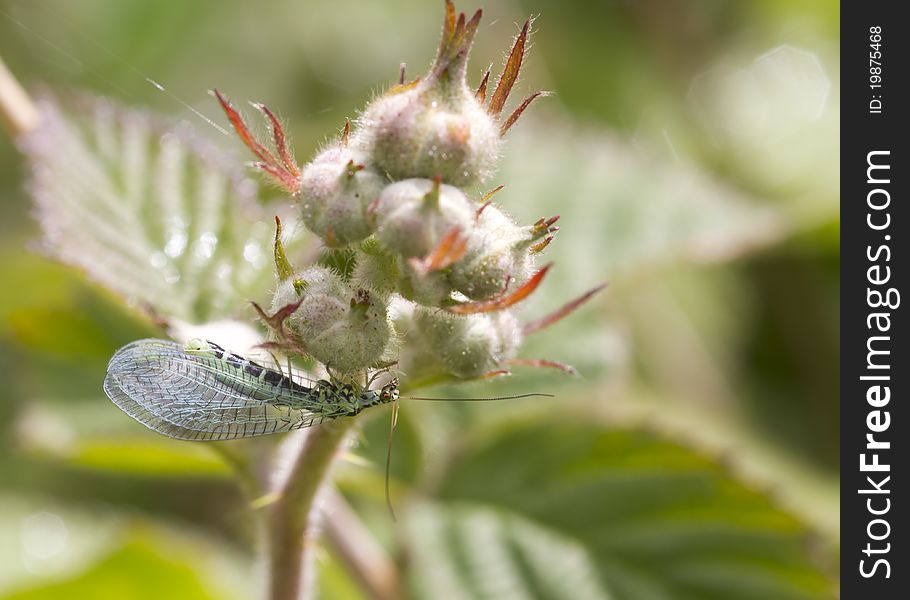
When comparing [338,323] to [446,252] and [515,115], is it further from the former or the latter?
[515,115]

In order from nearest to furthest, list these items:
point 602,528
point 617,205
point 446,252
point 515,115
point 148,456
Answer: point 446,252 → point 515,115 → point 148,456 → point 602,528 → point 617,205

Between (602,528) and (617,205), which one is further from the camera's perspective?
(617,205)

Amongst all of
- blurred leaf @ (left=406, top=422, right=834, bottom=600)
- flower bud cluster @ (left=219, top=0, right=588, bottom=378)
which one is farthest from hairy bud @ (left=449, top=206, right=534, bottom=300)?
blurred leaf @ (left=406, top=422, right=834, bottom=600)

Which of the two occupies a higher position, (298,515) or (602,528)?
(602,528)

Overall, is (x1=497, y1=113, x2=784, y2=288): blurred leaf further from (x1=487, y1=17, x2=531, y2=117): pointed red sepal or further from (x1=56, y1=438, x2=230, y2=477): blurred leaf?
(x1=487, y1=17, x2=531, y2=117): pointed red sepal

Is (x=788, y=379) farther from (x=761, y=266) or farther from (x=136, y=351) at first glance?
→ (x=136, y=351)

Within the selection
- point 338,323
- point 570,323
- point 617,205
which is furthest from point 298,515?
point 617,205

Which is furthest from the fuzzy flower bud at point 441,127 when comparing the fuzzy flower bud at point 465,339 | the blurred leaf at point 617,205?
the blurred leaf at point 617,205
